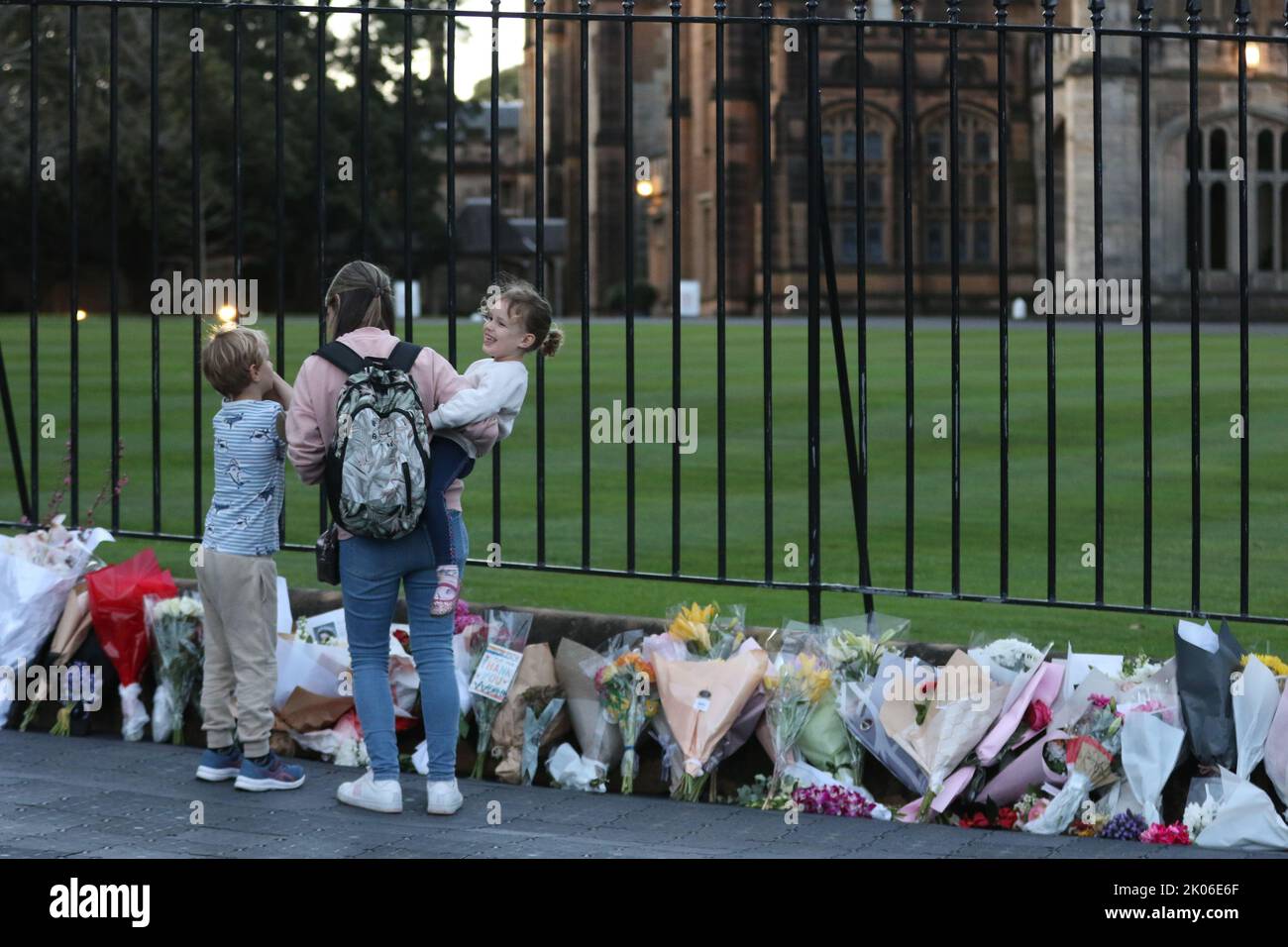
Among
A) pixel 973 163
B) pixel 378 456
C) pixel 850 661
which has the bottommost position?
pixel 850 661

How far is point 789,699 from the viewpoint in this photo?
5.66 meters

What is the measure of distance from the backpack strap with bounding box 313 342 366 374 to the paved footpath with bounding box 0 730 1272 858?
51.5 inches

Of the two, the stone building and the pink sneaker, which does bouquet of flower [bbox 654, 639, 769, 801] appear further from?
the stone building

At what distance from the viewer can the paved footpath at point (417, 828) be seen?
197 inches

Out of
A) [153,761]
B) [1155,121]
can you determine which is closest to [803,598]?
[153,761]

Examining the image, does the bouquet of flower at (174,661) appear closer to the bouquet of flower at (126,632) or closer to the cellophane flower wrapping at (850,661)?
the bouquet of flower at (126,632)

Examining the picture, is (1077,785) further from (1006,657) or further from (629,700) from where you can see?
(629,700)

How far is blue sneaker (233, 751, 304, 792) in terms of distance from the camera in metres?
5.68

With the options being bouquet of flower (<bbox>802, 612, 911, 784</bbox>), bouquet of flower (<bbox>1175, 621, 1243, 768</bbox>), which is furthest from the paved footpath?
bouquet of flower (<bbox>1175, 621, 1243, 768</bbox>)

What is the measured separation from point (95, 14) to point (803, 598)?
31.4 m

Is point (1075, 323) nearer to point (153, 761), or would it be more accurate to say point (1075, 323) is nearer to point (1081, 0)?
point (1081, 0)

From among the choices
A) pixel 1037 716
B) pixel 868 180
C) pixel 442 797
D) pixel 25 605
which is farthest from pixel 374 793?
pixel 868 180

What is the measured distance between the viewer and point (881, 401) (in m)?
19.3

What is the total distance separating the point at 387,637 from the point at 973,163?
5241 cm
